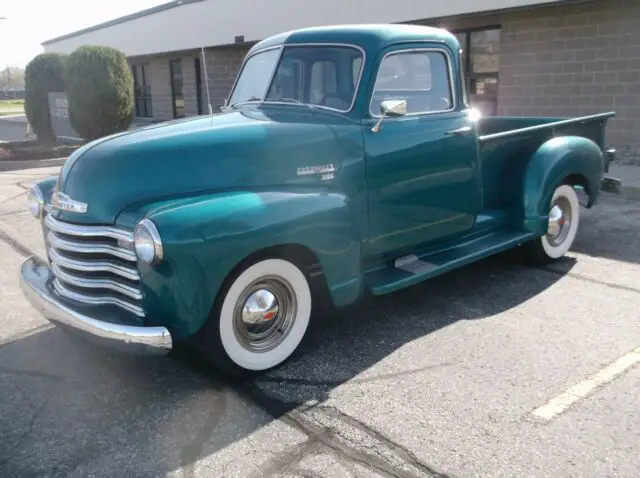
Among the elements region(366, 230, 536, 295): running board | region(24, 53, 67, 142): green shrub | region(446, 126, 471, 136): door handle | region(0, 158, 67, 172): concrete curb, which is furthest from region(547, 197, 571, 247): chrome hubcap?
region(24, 53, 67, 142): green shrub

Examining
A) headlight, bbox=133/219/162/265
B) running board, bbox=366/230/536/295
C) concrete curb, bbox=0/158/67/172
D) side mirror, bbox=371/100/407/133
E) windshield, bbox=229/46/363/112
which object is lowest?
running board, bbox=366/230/536/295

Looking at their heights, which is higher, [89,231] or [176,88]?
[176,88]

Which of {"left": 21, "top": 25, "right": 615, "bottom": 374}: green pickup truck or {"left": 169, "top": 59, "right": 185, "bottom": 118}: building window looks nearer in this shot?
{"left": 21, "top": 25, "right": 615, "bottom": 374}: green pickup truck

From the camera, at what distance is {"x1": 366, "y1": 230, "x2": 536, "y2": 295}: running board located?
157 inches

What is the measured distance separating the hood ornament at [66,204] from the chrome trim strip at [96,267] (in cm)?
28

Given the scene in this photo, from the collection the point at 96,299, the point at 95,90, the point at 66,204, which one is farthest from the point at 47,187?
the point at 95,90

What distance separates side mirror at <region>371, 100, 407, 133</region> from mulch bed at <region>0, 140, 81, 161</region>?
12.6 m

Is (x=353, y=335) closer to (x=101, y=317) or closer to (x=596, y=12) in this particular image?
(x=101, y=317)

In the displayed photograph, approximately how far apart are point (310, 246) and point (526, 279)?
249 centimetres

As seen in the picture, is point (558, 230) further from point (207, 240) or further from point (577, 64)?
point (577, 64)

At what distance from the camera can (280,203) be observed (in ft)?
11.1

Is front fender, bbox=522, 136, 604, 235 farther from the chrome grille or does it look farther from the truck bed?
the chrome grille

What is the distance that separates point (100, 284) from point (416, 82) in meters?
2.64

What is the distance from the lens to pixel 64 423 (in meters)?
3.12
